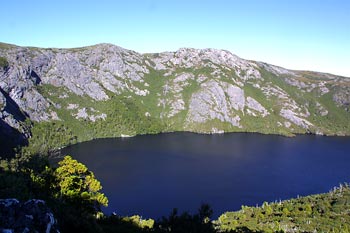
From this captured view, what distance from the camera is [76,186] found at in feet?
204

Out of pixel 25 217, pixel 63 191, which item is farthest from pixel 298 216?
pixel 25 217

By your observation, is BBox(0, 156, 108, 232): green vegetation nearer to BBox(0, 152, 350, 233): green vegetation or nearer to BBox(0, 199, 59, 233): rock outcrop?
BBox(0, 152, 350, 233): green vegetation

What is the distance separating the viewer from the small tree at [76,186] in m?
56.1

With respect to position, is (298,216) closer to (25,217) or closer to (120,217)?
(120,217)

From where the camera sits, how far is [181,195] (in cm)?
15625

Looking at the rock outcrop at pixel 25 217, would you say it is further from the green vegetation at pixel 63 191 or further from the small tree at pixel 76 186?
the small tree at pixel 76 186

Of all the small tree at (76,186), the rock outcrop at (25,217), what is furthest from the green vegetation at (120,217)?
the rock outcrop at (25,217)

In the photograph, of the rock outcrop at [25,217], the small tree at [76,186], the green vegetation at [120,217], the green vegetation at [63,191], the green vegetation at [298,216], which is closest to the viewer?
the rock outcrop at [25,217]

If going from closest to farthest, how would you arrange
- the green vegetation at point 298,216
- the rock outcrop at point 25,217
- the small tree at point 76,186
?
the rock outcrop at point 25,217, the small tree at point 76,186, the green vegetation at point 298,216

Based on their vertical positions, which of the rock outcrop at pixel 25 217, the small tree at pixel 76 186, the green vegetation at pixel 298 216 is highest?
the rock outcrop at pixel 25 217

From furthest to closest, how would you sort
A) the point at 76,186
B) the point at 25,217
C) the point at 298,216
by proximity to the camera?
the point at 298,216 < the point at 76,186 < the point at 25,217

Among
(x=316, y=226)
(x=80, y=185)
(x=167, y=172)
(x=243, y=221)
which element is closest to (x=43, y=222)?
(x=80, y=185)

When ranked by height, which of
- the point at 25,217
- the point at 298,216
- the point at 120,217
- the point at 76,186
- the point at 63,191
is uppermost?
the point at 25,217

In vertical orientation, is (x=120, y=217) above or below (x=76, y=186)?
below
